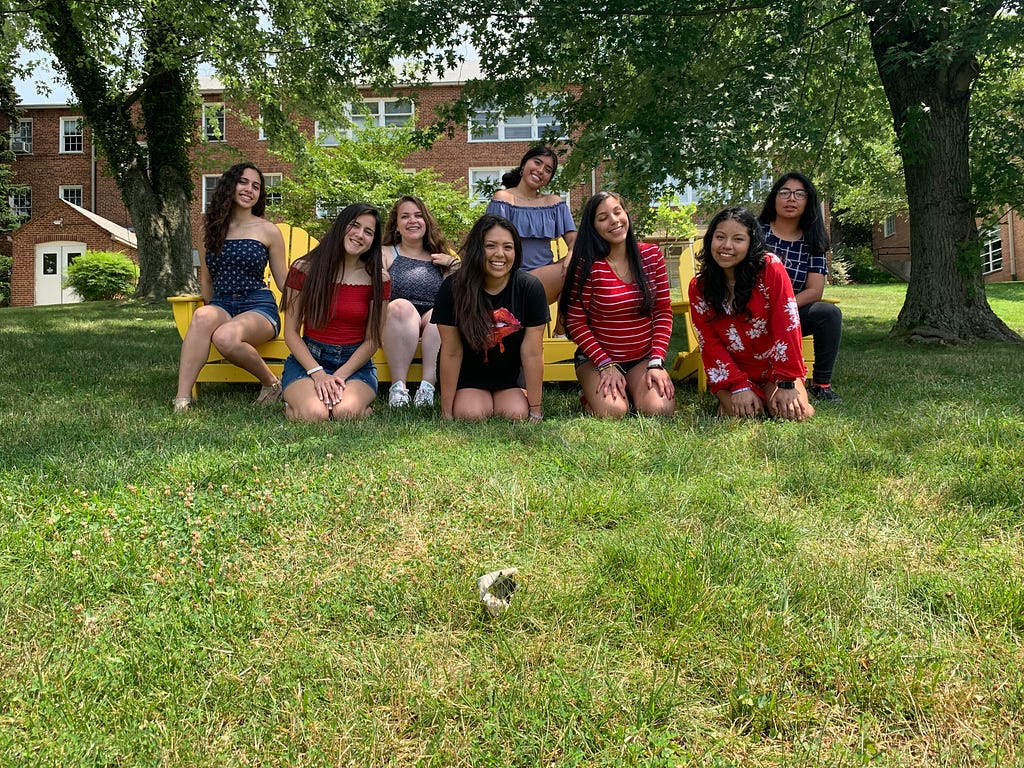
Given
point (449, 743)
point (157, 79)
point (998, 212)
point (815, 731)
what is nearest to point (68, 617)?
point (449, 743)

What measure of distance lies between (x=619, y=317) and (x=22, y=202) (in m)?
34.5

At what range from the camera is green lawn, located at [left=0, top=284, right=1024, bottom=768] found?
1414 mm

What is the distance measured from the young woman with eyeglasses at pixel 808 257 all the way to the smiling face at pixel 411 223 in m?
2.28

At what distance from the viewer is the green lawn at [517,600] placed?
4.64 feet

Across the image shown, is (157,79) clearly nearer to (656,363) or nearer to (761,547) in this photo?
(656,363)

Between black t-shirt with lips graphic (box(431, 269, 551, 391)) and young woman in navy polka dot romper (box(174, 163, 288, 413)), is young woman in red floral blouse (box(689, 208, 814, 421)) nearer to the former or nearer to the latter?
black t-shirt with lips graphic (box(431, 269, 551, 391))

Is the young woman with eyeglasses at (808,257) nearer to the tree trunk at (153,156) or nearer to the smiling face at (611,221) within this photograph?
the smiling face at (611,221)

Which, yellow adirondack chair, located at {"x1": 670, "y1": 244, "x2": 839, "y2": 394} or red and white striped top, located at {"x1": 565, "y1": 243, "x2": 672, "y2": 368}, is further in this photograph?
yellow adirondack chair, located at {"x1": 670, "y1": 244, "x2": 839, "y2": 394}

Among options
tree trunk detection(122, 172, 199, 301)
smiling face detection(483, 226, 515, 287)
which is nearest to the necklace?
smiling face detection(483, 226, 515, 287)

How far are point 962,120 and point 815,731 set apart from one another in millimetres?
7978

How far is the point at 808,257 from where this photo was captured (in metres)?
4.91

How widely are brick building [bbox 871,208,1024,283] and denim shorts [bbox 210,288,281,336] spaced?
16.5 m

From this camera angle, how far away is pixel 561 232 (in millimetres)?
5430

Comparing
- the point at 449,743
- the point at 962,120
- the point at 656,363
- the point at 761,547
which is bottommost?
the point at 449,743
